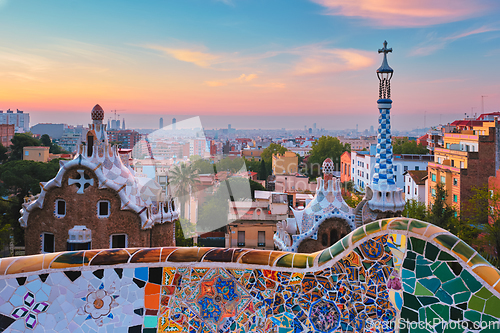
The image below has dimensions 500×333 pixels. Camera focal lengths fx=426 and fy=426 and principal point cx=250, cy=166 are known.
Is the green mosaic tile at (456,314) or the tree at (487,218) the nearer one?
the green mosaic tile at (456,314)

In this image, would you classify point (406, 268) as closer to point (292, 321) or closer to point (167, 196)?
point (292, 321)

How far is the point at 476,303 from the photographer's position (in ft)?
9.34

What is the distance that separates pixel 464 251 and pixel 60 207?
10948 millimetres

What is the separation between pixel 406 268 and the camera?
304 centimetres

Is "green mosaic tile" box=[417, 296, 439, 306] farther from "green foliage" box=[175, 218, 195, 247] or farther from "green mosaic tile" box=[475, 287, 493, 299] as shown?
"green foliage" box=[175, 218, 195, 247]

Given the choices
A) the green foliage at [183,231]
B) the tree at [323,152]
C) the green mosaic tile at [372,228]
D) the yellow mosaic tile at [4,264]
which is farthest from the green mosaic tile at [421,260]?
the tree at [323,152]

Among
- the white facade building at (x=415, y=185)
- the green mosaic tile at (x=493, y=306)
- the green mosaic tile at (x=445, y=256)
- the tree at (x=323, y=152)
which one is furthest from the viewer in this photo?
the tree at (x=323, y=152)

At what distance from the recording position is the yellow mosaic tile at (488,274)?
281 centimetres

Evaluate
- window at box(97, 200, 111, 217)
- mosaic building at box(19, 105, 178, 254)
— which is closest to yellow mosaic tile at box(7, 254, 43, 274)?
mosaic building at box(19, 105, 178, 254)

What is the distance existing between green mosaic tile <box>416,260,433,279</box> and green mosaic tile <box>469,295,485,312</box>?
0.98 ft

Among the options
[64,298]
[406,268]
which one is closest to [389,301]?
[406,268]

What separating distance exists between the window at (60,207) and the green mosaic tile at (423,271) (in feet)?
34.7

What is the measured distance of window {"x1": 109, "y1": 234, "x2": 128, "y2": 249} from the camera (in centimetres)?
1169

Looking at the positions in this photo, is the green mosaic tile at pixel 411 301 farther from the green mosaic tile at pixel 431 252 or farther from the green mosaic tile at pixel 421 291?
the green mosaic tile at pixel 431 252
